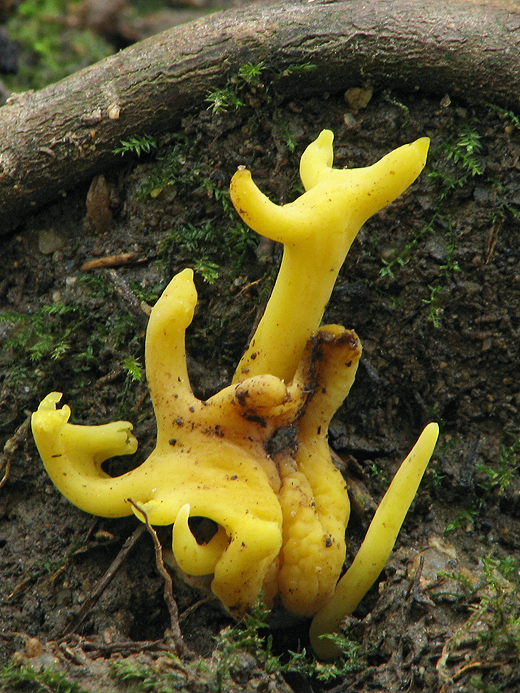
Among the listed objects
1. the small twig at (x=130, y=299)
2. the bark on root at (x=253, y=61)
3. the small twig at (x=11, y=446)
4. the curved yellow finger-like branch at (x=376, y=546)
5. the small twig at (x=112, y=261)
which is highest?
the bark on root at (x=253, y=61)

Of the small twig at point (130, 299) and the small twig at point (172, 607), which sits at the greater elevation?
the small twig at point (130, 299)

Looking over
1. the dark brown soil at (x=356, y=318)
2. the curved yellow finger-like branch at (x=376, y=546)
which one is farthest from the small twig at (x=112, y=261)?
the curved yellow finger-like branch at (x=376, y=546)

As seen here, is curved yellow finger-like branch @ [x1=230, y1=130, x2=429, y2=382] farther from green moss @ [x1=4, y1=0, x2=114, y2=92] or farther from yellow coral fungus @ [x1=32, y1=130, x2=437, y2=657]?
green moss @ [x1=4, y1=0, x2=114, y2=92]

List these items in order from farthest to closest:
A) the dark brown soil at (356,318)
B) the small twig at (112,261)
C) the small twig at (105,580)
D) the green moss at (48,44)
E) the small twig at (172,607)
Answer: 1. the green moss at (48,44)
2. the small twig at (112,261)
3. the dark brown soil at (356,318)
4. the small twig at (105,580)
5. the small twig at (172,607)

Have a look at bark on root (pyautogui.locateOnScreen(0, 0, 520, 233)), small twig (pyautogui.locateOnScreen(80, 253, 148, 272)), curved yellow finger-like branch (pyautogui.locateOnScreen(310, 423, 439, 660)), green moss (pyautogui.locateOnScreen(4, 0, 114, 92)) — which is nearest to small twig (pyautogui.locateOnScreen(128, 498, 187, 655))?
curved yellow finger-like branch (pyautogui.locateOnScreen(310, 423, 439, 660))

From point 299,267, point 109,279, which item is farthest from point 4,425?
point 299,267

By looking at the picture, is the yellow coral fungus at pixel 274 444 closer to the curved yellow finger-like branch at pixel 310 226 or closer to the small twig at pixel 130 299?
the curved yellow finger-like branch at pixel 310 226

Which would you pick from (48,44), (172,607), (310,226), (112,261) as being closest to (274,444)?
(172,607)
